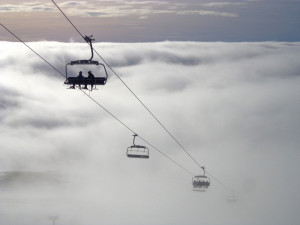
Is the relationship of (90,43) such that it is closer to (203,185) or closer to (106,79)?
(106,79)

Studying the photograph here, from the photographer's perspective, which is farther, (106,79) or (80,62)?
(106,79)

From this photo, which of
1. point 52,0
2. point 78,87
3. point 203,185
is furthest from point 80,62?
point 203,185

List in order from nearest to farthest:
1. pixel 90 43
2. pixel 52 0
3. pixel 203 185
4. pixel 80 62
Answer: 1. pixel 52 0
2. pixel 90 43
3. pixel 80 62
4. pixel 203 185

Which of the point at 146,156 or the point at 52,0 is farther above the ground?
the point at 52,0

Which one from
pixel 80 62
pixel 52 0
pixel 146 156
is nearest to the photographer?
pixel 52 0

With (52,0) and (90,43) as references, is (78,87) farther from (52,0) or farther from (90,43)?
(52,0)

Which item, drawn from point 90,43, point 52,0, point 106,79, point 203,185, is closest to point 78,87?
point 106,79

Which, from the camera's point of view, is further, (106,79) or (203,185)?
(203,185)

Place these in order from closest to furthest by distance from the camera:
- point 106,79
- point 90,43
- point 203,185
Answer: point 90,43
point 106,79
point 203,185

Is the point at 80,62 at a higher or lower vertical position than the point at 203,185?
higher
